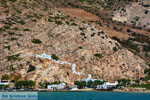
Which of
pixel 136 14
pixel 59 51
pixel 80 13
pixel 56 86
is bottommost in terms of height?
pixel 56 86

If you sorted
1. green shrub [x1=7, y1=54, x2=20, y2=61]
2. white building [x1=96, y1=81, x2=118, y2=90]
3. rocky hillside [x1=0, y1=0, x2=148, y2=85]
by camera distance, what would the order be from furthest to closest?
white building [x1=96, y1=81, x2=118, y2=90]
green shrub [x1=7, y1=54, x2=20, y2=61]
rocky hillside [x1=0, y1=0, x2=148, y2=85]

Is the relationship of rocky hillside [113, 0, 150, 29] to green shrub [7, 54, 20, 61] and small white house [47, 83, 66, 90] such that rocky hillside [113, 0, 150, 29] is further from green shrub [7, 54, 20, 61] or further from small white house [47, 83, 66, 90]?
green shrub [7, 54, 20, 61]

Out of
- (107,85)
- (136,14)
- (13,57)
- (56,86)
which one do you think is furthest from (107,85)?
(136,14)

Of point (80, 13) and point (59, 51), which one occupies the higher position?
point (80, 13)

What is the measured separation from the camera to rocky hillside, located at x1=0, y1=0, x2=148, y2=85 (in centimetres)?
7006

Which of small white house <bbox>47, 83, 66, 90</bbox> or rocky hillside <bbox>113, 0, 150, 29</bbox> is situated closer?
small white house <bbox>47, 83, 66, 90</bbox>

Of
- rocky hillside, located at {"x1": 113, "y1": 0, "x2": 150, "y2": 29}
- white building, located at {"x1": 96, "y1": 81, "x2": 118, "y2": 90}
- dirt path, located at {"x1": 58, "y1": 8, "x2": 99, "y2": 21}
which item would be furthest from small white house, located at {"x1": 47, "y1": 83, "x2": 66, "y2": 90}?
rocky hillside, located at {"x1": 113, "y1": 0, "x2": 150, "y2": 29}

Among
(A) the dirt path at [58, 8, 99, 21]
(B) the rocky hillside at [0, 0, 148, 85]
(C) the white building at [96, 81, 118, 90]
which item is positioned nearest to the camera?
(B) the rocky hillside at [0, 0, 148, 85]

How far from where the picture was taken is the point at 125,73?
258ft

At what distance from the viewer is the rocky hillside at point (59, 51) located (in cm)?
7006

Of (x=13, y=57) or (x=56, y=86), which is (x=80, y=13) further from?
(x=56, y=86)

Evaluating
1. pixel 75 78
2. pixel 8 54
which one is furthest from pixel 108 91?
pixel 8 54

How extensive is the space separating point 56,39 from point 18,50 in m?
11.9

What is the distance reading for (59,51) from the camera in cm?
7912
